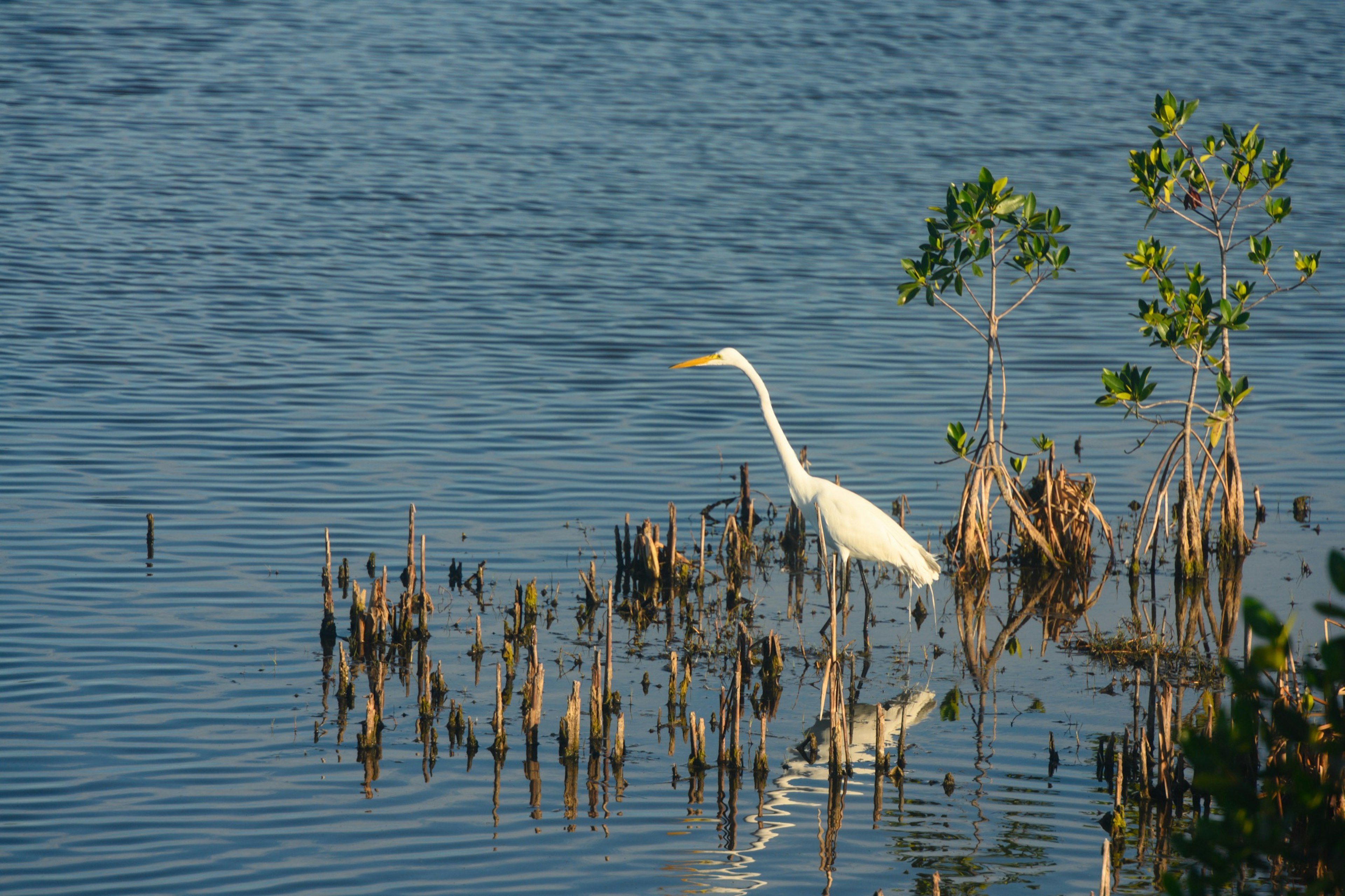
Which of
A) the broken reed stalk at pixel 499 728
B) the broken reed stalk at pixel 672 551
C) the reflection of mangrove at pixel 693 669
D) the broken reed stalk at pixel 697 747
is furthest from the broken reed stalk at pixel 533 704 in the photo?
the broken reed stalk at pixel 672 551

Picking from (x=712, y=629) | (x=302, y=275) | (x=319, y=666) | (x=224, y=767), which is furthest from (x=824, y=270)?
(x=224, y=767)

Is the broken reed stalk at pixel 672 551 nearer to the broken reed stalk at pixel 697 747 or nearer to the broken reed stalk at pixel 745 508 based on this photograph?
the broken reed stalk at pixel 745 508

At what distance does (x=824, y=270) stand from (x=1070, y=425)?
30.5ft

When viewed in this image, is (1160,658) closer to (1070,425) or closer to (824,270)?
(1070,425)

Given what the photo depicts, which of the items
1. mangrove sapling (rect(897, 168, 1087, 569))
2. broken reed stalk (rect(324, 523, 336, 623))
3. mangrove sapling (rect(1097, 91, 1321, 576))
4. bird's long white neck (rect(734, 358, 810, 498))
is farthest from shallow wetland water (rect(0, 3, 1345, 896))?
bird's long white neck (rect(734, 358, 810, 498))

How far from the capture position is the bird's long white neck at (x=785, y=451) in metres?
12.0

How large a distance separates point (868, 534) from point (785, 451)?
1116 mm

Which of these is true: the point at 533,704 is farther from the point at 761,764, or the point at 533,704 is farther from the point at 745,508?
the point at 745,508

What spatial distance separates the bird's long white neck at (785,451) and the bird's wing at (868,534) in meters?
0.42

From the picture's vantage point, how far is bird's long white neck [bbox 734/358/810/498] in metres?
12.0

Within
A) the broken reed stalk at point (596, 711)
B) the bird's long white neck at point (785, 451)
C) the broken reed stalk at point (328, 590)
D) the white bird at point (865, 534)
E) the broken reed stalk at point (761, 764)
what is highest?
the bird's long white neck at point (785, 451)

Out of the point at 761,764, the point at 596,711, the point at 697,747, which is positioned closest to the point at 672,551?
the point at 596,711

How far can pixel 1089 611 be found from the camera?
1199cm

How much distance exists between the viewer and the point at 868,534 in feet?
37.6
